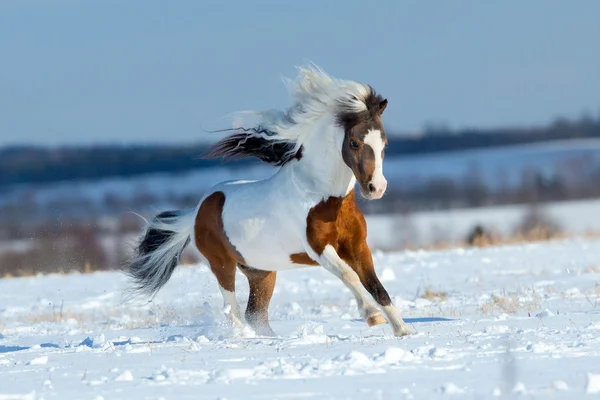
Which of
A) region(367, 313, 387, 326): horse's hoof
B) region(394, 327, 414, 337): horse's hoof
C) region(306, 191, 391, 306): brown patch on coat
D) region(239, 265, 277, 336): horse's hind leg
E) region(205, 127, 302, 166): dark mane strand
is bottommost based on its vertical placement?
region(239, 265, 277, 336): horse's hind leg

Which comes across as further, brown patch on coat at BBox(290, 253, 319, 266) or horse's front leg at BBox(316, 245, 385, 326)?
brown patch on coat at BBox(290, 253, 319, 266)

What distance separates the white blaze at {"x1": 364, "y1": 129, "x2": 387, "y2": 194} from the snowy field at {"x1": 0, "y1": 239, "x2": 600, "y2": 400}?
1.07 meters

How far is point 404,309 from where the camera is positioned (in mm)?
10328

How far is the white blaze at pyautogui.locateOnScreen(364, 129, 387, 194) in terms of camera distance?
7117 millimetres

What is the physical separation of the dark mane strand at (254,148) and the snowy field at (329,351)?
137 centimetres

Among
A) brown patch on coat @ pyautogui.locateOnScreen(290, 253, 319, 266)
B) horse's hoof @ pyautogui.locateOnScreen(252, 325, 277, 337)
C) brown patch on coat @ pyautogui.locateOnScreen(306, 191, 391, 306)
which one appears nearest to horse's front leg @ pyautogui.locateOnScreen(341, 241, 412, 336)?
brown patch on coat @ pyautogui.locateOnScreen(306, 191, 391, 306)

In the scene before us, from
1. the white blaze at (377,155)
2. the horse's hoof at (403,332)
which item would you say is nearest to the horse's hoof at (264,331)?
the horse's hoof at (403,332)

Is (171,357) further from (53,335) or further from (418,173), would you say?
(418,173)

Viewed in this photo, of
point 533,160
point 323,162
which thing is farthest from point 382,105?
point 533,160

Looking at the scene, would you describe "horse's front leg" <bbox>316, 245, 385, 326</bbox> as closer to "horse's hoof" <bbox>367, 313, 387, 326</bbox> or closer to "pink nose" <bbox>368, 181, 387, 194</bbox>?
"horse's hoof" <bbox>367, 313, 387, 326</bbox>

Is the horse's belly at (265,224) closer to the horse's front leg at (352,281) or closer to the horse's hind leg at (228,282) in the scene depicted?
the horse's front leg at (352,281)

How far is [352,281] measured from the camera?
7.27m

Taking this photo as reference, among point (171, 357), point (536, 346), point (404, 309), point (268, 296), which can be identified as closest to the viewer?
point (536, 346)

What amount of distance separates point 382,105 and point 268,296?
7.50ft
